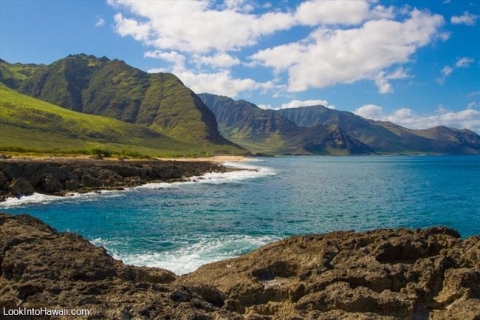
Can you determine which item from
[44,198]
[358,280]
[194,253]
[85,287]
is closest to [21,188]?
[44,198]

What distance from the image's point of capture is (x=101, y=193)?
2758 inches

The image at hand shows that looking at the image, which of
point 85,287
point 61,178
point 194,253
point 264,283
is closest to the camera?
point 85,287

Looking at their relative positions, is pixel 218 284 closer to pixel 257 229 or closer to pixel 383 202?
pixel 257 229

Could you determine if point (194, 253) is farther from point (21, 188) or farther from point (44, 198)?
point (21, 188)

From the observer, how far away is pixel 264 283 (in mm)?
15625

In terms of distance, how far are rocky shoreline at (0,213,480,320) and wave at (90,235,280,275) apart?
8.58 metres

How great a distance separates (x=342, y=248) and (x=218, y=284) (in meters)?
6.59

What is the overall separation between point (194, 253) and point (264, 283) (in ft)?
49.1

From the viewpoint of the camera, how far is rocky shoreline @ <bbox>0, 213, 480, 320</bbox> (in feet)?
34.3

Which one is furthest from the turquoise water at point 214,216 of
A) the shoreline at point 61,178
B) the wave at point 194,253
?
the shoreline at point 61,178

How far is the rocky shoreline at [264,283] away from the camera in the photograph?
10.5m

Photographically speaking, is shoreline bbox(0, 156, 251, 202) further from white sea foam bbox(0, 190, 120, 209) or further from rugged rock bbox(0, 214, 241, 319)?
rugged rock bbox(0, 214, 241, 319)

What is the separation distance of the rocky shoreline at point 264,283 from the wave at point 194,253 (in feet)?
28.2

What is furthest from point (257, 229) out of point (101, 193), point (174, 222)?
point (101, 193)
